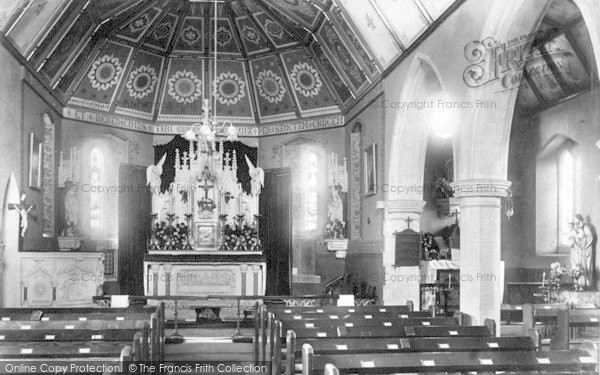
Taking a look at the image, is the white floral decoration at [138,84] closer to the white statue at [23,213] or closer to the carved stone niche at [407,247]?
the white statue at [23,213]

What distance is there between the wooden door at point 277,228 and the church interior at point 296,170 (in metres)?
0.05

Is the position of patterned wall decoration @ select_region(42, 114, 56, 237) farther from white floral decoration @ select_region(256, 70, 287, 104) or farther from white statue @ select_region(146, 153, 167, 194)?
white floral decoration @ select_region(256, 70, 287, 104)

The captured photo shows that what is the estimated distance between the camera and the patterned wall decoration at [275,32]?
57.3 feet

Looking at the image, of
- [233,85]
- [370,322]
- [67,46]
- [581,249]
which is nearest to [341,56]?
[233,85]

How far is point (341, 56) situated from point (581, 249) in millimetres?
6670

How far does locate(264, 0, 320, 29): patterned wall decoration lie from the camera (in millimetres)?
15641

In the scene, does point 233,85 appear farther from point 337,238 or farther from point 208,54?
point 337,238

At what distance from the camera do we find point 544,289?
1414 cm

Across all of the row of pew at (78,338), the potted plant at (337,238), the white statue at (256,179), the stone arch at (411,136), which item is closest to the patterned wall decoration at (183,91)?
the white statue at (256,179)

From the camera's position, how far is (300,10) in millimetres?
16016

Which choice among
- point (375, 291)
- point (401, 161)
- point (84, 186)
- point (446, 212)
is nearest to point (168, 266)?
point (84, 186)

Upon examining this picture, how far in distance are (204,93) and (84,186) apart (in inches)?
163

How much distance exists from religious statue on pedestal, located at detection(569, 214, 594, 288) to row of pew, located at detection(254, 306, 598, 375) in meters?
6.95

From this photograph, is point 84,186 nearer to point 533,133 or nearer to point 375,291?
point 375,291
